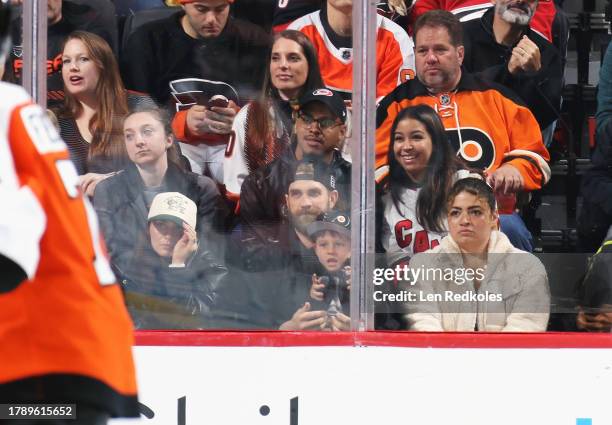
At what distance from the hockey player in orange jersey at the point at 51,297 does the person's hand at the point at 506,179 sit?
153 centimetres

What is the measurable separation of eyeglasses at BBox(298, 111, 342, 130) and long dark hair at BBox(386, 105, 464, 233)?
0.19 m

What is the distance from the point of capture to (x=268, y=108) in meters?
3.38

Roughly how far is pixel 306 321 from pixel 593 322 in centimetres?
89

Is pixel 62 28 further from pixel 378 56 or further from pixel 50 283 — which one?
pixel 50 283

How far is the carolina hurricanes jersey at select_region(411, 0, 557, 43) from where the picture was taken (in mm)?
3320

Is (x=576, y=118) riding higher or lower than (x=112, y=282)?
higher

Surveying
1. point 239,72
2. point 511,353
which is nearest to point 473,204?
point 511,353

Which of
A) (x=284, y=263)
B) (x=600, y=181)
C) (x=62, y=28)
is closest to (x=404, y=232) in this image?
(x=284, y=263)

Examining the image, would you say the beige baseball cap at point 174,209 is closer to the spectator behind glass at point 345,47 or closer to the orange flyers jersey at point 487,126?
the spectator behind glass at point 345,47

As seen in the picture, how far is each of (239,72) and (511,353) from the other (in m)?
1.20

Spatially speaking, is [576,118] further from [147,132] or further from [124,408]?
[124,408]

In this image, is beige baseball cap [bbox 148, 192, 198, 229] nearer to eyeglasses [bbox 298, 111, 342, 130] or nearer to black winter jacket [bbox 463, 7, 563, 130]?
eyeglasses [bbox 298, 111, 342, 130]

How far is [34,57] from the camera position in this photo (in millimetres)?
3396

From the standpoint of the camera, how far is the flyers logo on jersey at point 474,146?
332 cm
